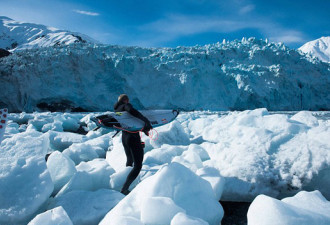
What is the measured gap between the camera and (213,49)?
19328 millimetres

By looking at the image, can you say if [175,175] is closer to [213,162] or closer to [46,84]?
[213,162]

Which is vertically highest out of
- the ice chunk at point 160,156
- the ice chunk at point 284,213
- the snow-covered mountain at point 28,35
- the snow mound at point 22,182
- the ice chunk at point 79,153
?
the snow-covered mountain at point 28,35

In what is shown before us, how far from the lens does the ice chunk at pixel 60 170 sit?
2273 millimetres

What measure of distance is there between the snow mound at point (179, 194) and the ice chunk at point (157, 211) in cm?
12

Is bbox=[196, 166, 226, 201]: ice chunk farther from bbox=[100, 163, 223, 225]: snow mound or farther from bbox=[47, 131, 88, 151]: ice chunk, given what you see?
bbox=[47, 131, 88, 151]: ice chunk

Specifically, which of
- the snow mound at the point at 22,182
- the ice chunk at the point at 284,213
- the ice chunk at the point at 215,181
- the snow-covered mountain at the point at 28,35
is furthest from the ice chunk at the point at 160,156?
the snow-covered mountain at the point at 28,35

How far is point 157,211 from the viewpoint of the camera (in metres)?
1.33

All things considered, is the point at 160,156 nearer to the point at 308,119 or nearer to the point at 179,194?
the point at 179,194

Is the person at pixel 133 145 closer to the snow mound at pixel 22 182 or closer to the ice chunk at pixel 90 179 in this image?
the ice chunk at pixel 90 179

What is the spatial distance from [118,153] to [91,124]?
18.5ft

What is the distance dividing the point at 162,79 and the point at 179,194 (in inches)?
645

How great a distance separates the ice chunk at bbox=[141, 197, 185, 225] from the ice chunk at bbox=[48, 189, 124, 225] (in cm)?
54

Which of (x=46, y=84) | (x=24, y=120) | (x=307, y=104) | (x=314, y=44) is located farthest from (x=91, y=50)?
(x=314, y=44)

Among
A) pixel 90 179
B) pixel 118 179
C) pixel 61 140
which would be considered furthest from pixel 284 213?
pixel 61 140
